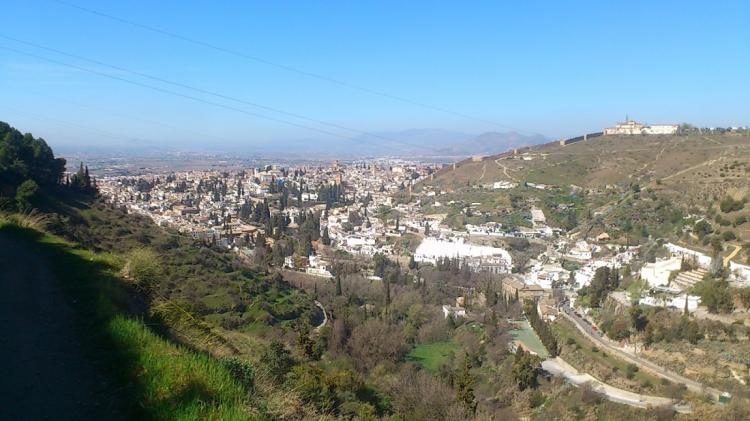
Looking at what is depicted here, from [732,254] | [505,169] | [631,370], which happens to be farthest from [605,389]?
[505,169]

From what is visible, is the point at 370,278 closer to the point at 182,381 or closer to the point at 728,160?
the point at 728,160

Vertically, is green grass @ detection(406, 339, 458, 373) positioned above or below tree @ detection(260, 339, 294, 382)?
below

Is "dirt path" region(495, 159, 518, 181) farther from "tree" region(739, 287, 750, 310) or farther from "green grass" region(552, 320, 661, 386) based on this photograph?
"tree" region(739, 287, 750, 310)

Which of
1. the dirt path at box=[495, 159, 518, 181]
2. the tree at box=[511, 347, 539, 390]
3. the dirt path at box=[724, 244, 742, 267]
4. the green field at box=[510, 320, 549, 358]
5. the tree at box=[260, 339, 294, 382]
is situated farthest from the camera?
the dirt path at box=[495, 159, 518, 181]

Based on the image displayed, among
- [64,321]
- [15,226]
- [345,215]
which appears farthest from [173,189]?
[64,321]

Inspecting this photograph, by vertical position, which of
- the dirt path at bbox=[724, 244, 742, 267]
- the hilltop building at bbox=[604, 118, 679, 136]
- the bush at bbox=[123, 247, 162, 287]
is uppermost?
the hilltop building at bbox=[604, 118, 679, 136]

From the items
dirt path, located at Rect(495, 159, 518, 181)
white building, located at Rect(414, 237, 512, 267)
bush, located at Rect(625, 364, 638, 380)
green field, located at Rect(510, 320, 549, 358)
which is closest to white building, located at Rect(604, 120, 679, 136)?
dirt path, located at Rect(495, 159, 518, 181)
